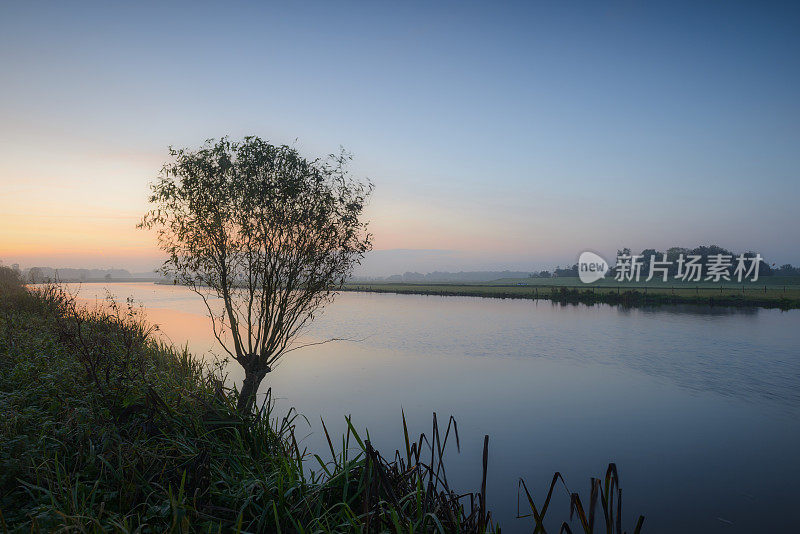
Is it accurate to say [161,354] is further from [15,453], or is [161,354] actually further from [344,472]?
[344,472]

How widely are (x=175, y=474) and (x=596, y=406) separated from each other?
1765cm

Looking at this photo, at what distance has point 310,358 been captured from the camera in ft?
95.7

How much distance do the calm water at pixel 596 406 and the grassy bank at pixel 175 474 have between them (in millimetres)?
3630

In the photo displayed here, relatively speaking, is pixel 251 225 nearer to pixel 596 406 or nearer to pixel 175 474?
pixel 175 474

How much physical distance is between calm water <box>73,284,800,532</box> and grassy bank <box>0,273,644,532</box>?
3.63 meters

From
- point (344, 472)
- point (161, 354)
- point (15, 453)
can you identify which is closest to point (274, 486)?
point (344, 472)

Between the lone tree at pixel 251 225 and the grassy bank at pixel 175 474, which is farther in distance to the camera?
the lone tree at pixel 251 225

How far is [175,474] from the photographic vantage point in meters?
6.83

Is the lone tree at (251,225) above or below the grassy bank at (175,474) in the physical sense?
above

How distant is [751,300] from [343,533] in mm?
85836

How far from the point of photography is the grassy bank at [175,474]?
529 centimetres

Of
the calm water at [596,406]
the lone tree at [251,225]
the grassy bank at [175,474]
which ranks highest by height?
the lone tree at [251,225]

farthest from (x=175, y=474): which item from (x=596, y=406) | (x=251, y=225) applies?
(x=596, y=406)

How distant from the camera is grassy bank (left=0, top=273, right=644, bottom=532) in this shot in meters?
5.29
